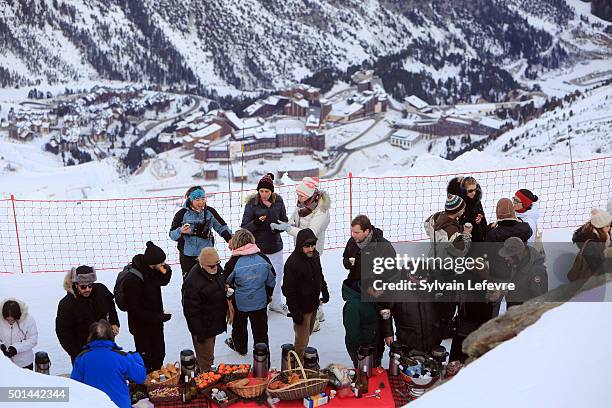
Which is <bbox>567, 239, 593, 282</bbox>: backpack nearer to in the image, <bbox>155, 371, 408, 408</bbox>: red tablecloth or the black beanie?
<bbox>155, 371, 408, 408</bbox>: red tablecloth

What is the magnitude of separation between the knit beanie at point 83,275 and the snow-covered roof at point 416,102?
77250 millimetres

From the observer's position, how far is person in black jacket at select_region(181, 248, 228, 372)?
4141mm

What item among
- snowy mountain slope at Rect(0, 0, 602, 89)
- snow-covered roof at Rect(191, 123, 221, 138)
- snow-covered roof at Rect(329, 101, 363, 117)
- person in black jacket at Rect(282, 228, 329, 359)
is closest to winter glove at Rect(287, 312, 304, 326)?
person in black jacket at Rect(282, 228, 329, 359)

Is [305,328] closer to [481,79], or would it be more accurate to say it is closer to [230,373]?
[230,373]

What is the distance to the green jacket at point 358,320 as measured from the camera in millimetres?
4207

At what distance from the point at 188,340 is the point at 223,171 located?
5445 centimetres

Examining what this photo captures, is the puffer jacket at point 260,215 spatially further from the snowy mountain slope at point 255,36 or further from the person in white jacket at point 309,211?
the snowy mountain slope at point 255,36

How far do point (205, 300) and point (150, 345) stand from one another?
20.8 inches

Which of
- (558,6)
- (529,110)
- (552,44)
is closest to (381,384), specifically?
(529,110)

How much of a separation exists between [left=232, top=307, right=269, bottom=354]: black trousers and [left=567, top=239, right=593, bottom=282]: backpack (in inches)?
81.2

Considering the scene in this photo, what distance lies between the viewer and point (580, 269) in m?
3.97

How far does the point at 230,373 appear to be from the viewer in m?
3.98

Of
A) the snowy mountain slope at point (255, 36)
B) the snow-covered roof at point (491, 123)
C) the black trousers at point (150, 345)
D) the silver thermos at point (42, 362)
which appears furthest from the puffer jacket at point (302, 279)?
the snowy mountain slope at point (255, 36)

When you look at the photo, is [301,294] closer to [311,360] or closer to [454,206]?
[311,360]
